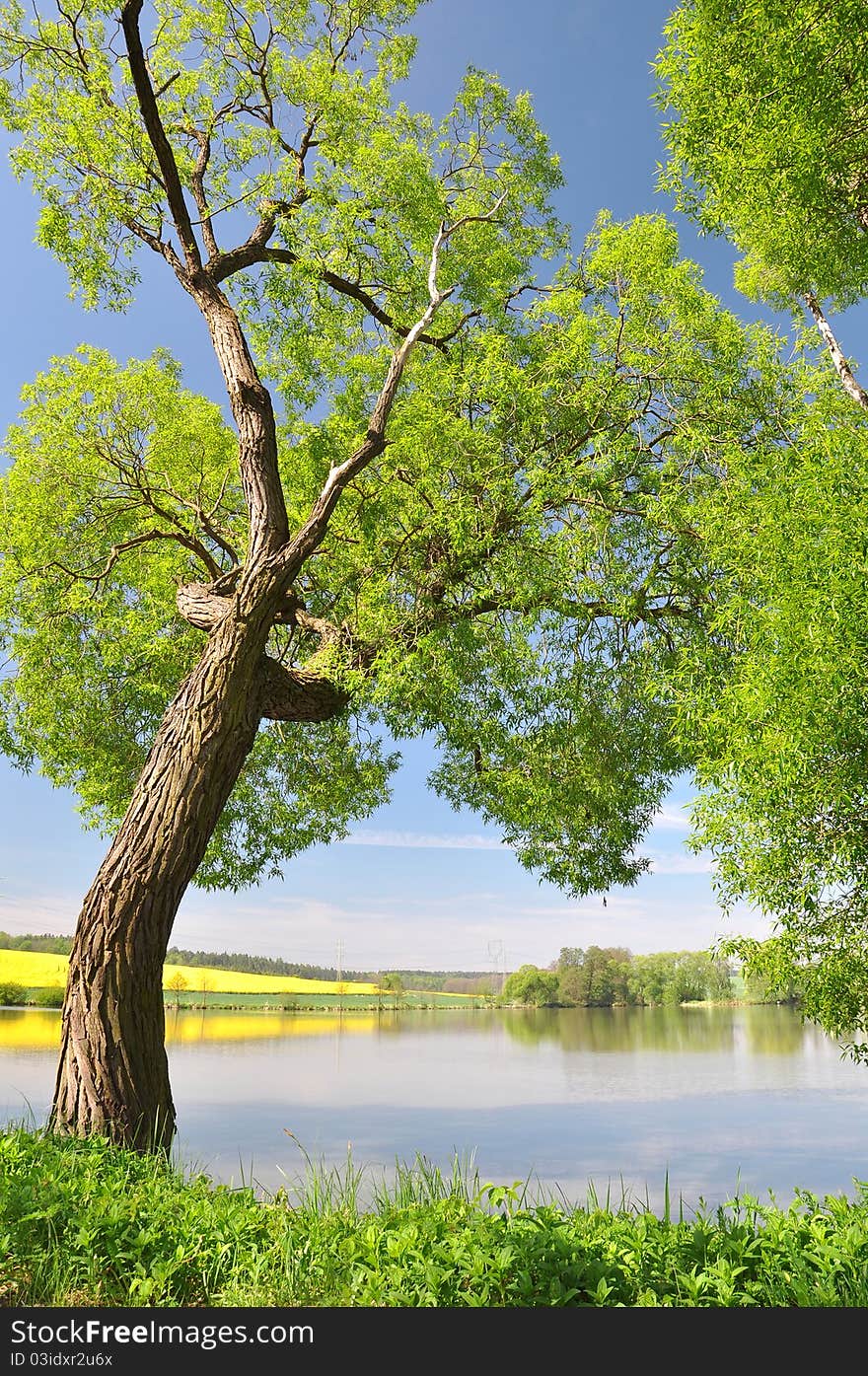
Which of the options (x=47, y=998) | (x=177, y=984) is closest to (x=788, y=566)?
(x=47, y=998)

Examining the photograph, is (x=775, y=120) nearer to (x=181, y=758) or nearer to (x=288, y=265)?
(x=288, y=265)

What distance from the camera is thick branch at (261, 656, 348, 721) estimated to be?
781 cm

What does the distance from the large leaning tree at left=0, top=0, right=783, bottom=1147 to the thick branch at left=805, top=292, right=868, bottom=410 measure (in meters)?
1.60

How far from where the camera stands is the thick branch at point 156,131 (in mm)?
7238

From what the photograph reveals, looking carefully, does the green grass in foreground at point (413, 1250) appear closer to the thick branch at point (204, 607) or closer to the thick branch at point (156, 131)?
the thick branch at point (204, 607)

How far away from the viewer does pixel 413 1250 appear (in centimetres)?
323

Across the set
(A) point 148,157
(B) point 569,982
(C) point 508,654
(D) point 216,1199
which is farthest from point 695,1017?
(A) point 148,157

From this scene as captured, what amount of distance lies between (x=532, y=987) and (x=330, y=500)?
61.0ft

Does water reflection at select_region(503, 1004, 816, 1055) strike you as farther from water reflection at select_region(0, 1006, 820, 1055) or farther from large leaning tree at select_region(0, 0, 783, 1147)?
large leaning tree at select_region(0, 0, 783, 1147)

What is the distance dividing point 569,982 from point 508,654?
53.8 feet

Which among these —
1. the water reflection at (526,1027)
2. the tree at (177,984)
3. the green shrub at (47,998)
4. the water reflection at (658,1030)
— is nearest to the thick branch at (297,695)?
the water reflection at (526,1027)

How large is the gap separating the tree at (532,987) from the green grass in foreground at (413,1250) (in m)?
19.7

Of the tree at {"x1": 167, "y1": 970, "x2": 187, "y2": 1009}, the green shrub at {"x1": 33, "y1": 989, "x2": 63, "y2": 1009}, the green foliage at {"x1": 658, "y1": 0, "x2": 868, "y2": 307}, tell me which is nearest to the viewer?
the green foliage at {"x1": 658, "y1": 0, "x2": 868, "y2": 307}

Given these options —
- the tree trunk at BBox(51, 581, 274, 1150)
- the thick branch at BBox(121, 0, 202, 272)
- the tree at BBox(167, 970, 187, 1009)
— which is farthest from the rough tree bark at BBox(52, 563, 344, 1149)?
the tree at BBox(167, 970, 187, 1009)
